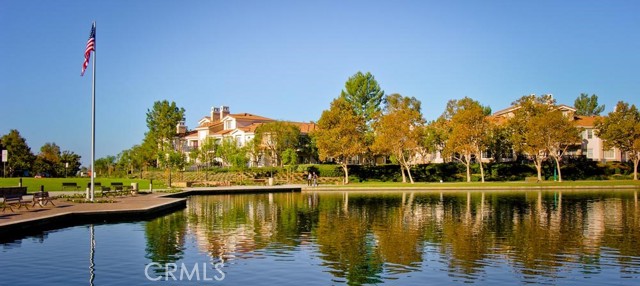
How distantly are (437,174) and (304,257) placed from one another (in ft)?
195

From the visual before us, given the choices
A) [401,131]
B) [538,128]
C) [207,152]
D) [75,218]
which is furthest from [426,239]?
[207,152]

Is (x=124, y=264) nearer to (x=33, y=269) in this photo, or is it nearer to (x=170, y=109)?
(x=33, y=269)

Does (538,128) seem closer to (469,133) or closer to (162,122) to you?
(469,133)

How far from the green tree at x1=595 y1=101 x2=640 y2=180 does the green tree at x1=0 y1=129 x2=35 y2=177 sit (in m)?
82.2

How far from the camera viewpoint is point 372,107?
288 feet

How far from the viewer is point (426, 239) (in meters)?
20.7

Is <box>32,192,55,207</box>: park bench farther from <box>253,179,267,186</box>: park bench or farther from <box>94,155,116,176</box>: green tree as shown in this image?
<box>94,155,116,176</box>: green tree

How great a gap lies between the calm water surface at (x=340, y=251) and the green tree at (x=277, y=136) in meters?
53.2

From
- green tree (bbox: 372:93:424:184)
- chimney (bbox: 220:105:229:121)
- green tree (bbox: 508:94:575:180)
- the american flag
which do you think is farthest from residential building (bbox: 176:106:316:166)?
the american flag

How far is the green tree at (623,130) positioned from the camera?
68.0 metres

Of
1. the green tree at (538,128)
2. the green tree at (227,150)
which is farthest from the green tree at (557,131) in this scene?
the green tree at (227,150)

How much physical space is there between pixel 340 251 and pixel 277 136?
214ft

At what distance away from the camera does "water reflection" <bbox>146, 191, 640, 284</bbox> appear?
51.0 ft

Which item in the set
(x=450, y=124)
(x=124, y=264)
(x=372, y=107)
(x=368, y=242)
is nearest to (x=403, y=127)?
(x=450, y=124)
